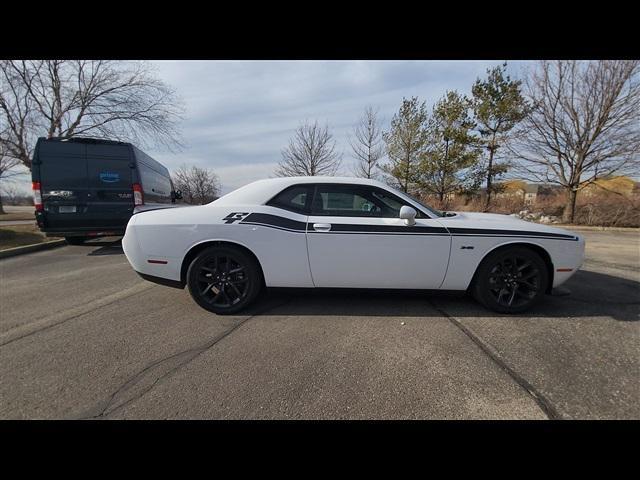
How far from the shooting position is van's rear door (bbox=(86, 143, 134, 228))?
5719mm

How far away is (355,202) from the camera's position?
117 inches

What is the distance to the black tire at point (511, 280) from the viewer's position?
2.83m

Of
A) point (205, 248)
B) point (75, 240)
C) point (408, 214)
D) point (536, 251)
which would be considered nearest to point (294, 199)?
point (205, 248)

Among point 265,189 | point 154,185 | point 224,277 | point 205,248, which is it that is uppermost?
point 154,185

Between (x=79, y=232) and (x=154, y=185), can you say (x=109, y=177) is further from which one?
(x=154, y=185)

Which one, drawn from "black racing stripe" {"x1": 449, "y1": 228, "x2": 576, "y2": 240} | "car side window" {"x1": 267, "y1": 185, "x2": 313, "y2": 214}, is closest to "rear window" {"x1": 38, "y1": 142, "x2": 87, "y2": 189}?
"car side window" {"x1": 267, "y1": 185, "x2": 313, "y2": 214}

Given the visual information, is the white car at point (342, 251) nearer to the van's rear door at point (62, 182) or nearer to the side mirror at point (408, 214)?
the side mirror at point (408, 214)

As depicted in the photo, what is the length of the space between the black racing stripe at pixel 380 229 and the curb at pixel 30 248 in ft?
24.7

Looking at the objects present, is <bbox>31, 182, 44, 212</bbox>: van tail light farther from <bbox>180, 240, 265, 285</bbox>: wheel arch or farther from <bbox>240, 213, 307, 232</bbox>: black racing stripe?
<bbox>240, 213, 307, 232</bbox>: black racing stripe

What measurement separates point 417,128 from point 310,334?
654 inches

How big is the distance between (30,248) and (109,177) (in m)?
2.76
